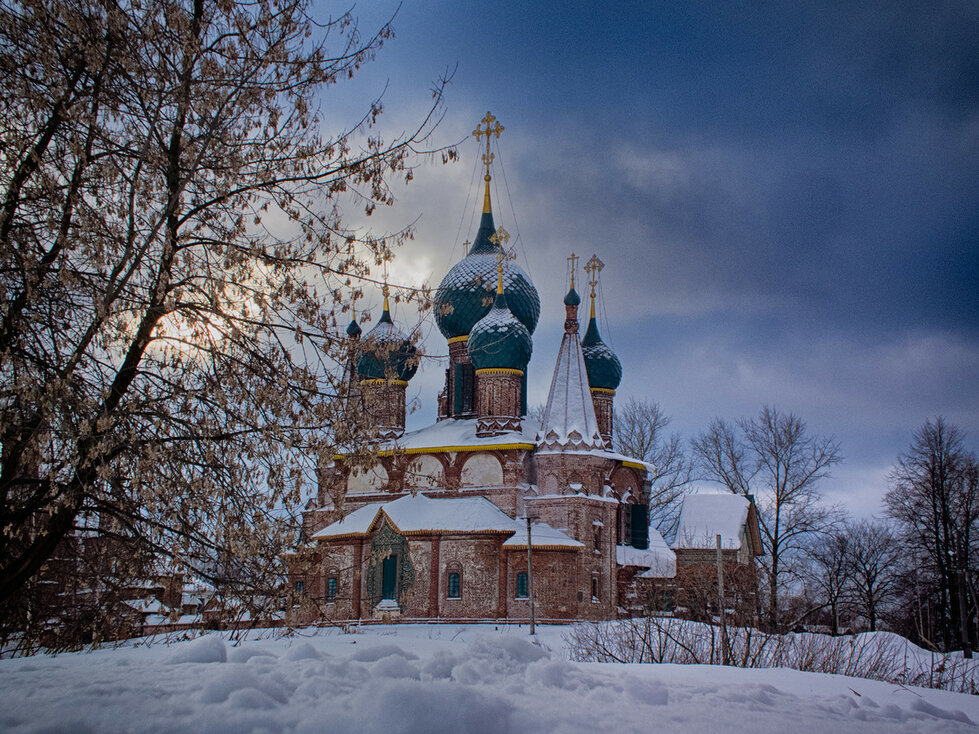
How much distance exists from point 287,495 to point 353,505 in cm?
2279

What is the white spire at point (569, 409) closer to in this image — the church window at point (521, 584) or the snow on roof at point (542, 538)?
the snow on roof at point (542, 538)

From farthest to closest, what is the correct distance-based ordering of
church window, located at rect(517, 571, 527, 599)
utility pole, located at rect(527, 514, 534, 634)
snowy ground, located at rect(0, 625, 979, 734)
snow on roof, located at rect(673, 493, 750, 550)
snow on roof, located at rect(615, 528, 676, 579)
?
snow on roof, located at rect(673, 493, 750, 550) → snow on roof, located at rect(615, 528, 676, 579) → church window, located at rect(517, 571, 527, 599) → utility pole, located at rect(527, 514, 534, 634) → snowy ground, located at rect(0, 625, 979, 734)

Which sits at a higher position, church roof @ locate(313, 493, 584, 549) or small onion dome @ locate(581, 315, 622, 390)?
small onion dome @ locate(581, 315, 622, 390)

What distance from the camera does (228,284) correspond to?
231 inches

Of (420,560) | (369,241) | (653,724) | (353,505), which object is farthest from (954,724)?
(353,505)

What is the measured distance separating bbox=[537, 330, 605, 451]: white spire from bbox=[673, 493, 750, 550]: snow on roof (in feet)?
15.1

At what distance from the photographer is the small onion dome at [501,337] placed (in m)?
27.1

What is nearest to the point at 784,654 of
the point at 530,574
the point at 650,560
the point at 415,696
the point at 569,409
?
the point at 415,696

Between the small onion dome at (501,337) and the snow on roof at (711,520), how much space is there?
7.55 metres

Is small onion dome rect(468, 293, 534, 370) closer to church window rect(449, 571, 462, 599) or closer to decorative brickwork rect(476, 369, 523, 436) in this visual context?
decorative brickwork rect(476, 369, 523, 436)

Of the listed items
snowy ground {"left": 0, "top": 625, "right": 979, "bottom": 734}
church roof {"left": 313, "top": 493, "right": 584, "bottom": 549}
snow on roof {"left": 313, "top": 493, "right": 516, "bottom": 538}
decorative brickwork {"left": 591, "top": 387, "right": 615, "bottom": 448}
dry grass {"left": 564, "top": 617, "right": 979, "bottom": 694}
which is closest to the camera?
snowy ground {"left": 0, "top": 625, "right": 979, "bottom": 734}

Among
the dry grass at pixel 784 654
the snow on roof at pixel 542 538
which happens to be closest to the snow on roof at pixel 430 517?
the snow on roof at pixel 542 538

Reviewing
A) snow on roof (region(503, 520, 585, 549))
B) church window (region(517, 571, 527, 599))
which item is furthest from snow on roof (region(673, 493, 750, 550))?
church window (region(517, 571, 527, 599))

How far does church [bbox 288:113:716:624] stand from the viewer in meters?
24.4
